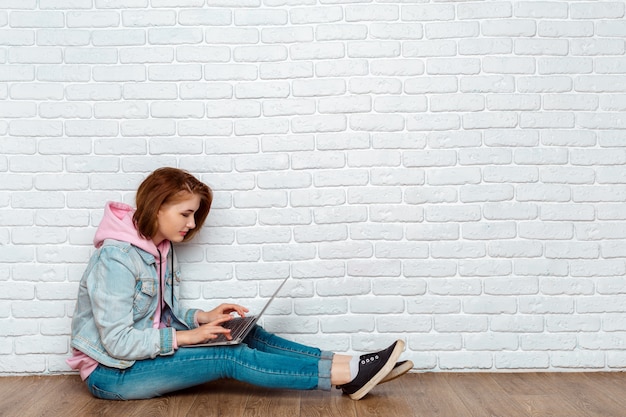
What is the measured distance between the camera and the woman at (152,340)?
2.59 m

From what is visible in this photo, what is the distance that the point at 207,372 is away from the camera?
2613 millimetres

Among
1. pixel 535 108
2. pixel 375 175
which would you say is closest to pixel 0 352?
pixel 375 175

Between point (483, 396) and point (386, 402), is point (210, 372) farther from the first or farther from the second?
point (483, 396)

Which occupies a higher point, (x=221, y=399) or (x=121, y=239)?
(x=121, y=239)

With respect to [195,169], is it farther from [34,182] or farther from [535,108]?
[535,108]

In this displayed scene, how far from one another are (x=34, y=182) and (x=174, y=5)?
0.92 metres

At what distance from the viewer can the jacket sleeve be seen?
2.59 meters

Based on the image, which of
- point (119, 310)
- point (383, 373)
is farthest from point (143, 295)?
point (383, 373)

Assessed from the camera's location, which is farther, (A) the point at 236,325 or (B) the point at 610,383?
(B) the point at 610,383

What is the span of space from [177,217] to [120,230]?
0.69 feet

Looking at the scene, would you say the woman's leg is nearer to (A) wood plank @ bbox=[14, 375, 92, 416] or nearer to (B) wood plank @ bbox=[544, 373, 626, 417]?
(A) wood plank @ bbox=[14, 375, 92, 416]

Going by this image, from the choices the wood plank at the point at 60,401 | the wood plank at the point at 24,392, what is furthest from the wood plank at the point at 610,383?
the wood plank at the point at 24,392

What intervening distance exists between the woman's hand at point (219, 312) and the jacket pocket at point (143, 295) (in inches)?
9.8

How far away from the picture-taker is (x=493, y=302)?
121 inches
